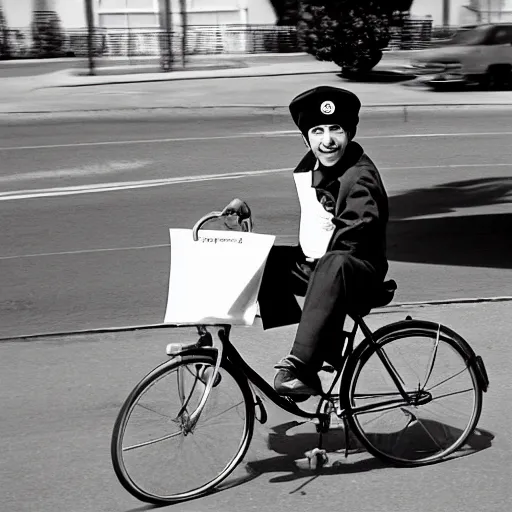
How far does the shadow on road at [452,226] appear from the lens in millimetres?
9336

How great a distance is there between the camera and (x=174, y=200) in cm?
1244

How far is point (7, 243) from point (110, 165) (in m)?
5.25

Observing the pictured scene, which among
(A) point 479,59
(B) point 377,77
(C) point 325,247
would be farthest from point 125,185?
(B) point 377,77

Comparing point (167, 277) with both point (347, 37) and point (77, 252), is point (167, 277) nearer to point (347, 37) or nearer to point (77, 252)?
point (77, 252)

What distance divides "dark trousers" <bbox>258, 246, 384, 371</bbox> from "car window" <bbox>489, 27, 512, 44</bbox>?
21.5 m

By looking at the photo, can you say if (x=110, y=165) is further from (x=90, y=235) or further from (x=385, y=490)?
(x=385, y=490)

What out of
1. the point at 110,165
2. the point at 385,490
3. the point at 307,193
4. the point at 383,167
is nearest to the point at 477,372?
the point at 385,490

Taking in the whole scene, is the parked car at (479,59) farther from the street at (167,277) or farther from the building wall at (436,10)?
the building wall at (436,10)

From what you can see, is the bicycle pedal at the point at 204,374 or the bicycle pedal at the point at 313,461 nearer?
the bicycle pedal at the point at 204,374

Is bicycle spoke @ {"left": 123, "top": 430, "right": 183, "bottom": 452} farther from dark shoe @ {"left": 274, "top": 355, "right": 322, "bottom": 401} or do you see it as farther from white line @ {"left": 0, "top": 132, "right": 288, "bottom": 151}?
white line @ {"left": 0, "top": 132, "right": 288, "bottom": 151}

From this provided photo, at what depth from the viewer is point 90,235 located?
10758mm

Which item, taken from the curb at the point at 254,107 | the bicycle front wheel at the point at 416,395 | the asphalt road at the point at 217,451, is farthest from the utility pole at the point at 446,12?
the bicycle front wheel at the point at 416,395

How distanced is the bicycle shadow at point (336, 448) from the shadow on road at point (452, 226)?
13.4 ft

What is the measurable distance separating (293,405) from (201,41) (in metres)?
38.4
